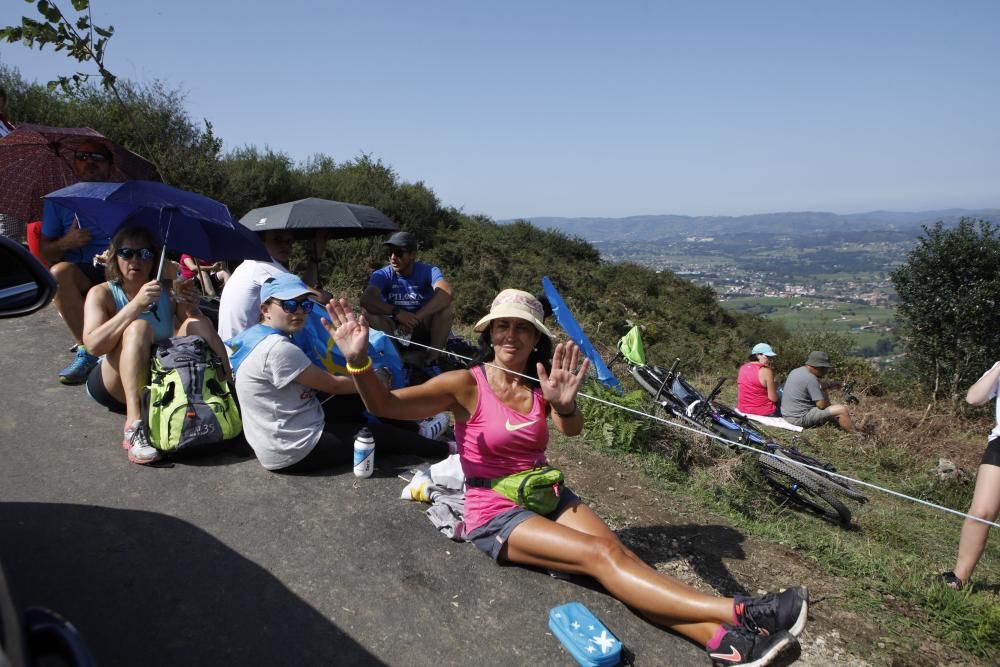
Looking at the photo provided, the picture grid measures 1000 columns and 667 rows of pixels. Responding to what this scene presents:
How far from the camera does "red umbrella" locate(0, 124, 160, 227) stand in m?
4.93

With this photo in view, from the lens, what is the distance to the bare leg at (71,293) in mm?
4883

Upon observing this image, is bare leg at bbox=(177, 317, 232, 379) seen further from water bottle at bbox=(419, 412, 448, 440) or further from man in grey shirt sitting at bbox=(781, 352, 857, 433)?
man in grey shirt sitting at bbox=(781, 352, 857, 433)

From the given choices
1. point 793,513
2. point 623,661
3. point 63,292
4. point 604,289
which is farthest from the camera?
point 604,289

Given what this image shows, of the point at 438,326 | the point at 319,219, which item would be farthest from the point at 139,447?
the point at 438,326

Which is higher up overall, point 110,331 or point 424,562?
point 110,331

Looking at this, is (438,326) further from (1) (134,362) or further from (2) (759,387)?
(2) (759,387)

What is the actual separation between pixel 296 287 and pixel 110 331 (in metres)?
1.28

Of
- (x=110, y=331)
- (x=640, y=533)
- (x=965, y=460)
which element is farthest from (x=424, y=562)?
(x=965, y=460)

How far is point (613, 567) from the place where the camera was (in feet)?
9.23

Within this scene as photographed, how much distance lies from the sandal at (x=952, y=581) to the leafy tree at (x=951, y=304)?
1158 centimetres

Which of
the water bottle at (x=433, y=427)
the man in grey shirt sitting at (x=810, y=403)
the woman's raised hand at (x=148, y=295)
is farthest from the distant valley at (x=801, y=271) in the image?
the woman's raised hand at (x=148, y=295)

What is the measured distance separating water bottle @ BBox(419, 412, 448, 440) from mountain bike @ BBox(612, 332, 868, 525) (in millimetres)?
2171

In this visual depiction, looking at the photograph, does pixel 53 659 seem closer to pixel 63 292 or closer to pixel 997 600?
pixel 997 600

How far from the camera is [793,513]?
5324 mm
